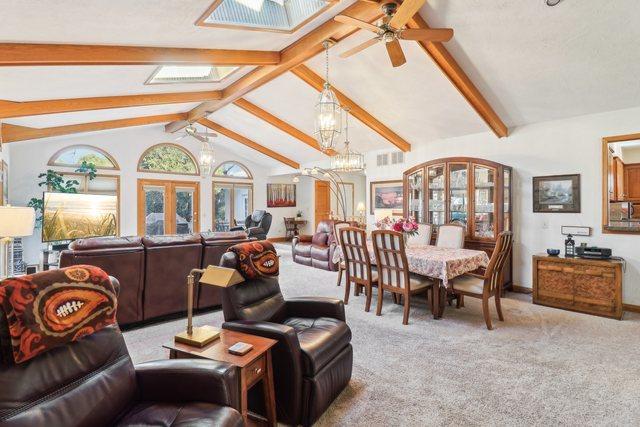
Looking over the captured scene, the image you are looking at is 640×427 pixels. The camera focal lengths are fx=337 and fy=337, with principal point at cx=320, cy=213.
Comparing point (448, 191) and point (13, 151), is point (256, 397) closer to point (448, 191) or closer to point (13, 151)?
point (448, 191)

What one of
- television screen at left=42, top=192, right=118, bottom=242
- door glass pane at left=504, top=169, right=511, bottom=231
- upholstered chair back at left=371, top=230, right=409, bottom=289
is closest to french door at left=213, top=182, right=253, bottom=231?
television screen at left=42, top=192, right=118, bottom=242

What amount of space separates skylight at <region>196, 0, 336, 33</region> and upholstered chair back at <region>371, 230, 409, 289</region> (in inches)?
93.7

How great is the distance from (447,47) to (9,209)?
4.50m

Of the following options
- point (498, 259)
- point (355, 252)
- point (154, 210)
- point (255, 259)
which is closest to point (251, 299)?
point (255, 259)

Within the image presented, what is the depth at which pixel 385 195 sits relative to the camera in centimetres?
787

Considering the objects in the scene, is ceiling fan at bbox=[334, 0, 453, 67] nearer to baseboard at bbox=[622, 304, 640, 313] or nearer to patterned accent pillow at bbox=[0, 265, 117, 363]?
patterned accent pillow at bbox=[0, 265, 117, 363]

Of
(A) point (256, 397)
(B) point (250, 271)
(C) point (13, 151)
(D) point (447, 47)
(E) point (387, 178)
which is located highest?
(D) point (447, 47)

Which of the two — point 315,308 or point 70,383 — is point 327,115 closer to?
point 315,308

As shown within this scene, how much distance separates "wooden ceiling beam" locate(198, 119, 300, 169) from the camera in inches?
349

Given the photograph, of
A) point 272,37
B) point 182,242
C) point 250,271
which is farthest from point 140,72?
point 250,271

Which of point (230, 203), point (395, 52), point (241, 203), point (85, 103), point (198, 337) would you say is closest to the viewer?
point (198, 337)

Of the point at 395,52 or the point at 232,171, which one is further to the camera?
the point at 232,171

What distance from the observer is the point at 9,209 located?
2580mm

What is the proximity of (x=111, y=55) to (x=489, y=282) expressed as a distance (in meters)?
4.38
